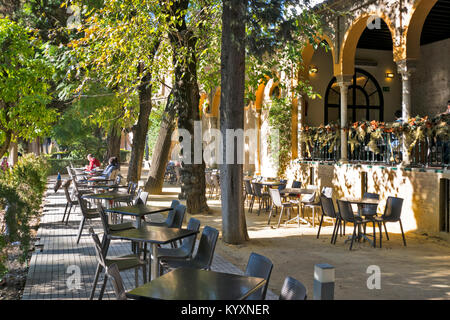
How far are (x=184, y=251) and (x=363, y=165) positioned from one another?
23.5 ft

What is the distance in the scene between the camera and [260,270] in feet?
11.2

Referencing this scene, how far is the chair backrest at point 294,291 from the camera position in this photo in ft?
8.68

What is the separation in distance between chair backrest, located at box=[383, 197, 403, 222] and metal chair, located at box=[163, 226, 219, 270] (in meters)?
4.47

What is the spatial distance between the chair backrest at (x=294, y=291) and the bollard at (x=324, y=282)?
179mm

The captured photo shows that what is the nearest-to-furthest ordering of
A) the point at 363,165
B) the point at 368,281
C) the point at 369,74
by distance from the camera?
the point at 368,281 < the point at 363,165 < the point at 369,74

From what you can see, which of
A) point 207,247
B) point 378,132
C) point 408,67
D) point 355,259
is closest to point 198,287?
point 207,247

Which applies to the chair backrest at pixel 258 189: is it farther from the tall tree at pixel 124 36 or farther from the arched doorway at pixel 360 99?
the arched doorway at pixel 360 99

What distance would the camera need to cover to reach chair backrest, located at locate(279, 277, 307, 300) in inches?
104

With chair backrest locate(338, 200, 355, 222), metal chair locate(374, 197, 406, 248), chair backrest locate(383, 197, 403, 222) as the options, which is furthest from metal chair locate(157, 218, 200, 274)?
chair backrest locate(383, 197, 403, 222)

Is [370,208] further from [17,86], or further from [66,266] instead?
[17,86]

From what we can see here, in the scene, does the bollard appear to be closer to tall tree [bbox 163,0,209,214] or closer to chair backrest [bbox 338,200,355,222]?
chair backrest [bbox 338,200,355,222]

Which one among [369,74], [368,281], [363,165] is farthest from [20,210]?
[369,74]
